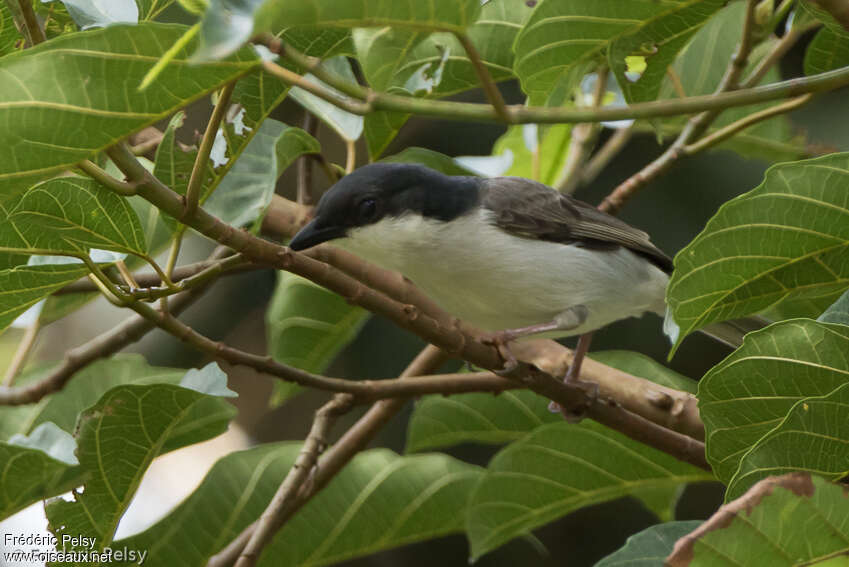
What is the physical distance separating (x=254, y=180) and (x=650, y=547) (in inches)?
51.1

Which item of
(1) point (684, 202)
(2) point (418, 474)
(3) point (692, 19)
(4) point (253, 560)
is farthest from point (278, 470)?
(1) point (684, 202)

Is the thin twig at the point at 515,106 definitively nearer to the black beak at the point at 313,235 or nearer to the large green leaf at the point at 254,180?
the large green leaf at the point at 254,180

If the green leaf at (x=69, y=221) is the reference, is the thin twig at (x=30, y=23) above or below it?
above

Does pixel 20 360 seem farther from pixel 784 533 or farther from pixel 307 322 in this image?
pixel 784 533

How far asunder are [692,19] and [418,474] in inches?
63.1

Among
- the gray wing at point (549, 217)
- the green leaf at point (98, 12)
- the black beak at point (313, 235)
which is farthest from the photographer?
the gray wing at point (549, 217)

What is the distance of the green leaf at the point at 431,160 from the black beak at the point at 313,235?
593 millimetres

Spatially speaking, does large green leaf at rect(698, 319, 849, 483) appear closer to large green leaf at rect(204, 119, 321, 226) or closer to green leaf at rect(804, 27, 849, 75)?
green leaf at rect(804, 27, 849, 75)

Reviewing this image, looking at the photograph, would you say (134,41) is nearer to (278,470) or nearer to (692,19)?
(692,19)

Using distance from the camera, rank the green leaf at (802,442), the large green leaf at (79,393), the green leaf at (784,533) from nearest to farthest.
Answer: the green leaf at (784,533) < the green leaf at (802,442) < the large green leaf at (79,393)

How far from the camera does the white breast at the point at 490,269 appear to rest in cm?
317

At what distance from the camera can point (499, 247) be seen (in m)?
3.28

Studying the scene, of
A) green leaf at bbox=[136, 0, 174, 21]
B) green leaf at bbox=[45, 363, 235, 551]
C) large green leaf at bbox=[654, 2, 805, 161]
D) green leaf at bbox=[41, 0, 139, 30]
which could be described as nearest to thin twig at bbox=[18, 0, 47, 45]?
green leaf at bbox=[41, 0, 139, 30]

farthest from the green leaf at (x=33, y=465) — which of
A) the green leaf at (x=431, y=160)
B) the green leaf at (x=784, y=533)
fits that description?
the green leaf at (x=431, y=160)
